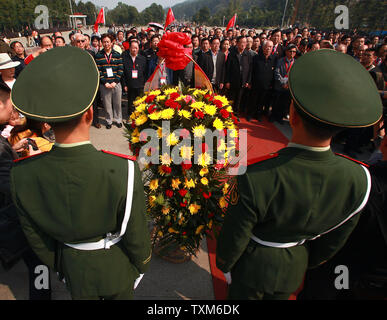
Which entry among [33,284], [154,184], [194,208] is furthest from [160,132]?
[33,284]

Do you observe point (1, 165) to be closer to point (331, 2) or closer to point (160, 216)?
point (160, 216)

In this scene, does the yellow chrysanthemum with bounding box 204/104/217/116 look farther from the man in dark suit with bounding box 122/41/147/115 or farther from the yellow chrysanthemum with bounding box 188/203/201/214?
the man in dark suit with bounding box 122/41/147/115

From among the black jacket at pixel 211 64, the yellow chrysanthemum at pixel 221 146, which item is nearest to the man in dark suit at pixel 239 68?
the black jacket at pixel 211 64

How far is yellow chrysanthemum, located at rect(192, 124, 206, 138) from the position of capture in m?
1.85

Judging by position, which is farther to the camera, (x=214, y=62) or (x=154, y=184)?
(x=214, y=62)

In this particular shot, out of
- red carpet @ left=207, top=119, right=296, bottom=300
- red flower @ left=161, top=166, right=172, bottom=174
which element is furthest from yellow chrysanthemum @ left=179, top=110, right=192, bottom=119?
red carpet @ left=207, top=119, right=296, bottom=300

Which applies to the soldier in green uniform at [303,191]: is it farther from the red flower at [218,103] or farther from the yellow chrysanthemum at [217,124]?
the red flower at [218,103]

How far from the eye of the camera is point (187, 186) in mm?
1999

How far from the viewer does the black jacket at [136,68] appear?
5.82 meters

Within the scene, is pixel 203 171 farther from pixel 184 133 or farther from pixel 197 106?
pixel 197 106

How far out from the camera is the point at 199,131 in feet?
6.08

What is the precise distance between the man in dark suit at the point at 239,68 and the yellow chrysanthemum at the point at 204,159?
16.3 ft

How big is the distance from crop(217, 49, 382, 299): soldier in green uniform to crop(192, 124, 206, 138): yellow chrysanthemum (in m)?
0.65

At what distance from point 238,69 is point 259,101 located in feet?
3.47
